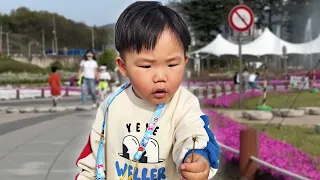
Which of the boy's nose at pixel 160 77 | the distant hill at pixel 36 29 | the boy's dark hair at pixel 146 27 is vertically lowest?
the boy's nose at pixel 160 77

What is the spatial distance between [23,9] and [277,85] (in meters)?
67.1

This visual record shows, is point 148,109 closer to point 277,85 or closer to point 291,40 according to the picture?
point 277,85

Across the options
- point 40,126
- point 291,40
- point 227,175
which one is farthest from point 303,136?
point 291,40

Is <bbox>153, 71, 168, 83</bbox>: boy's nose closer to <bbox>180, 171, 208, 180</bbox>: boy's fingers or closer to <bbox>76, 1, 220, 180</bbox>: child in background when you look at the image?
<bbox>76, 1, 220, 180</bbox>: child in background

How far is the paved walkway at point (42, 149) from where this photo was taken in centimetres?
571

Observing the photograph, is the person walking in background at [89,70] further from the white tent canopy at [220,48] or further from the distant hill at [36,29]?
the distant hill at [36,29]

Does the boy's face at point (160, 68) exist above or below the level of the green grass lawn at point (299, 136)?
above

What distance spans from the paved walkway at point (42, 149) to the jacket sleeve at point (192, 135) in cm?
363

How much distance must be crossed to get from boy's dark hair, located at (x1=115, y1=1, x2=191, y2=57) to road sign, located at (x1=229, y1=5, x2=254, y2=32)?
925cm

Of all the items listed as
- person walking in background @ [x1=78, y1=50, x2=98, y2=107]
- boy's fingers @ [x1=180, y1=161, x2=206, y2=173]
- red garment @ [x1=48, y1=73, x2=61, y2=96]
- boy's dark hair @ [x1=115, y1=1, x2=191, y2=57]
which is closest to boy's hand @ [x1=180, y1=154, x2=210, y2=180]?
boy's fingers @ [x1=180, y1=161, x2=206, y2=173]

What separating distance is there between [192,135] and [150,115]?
22cm

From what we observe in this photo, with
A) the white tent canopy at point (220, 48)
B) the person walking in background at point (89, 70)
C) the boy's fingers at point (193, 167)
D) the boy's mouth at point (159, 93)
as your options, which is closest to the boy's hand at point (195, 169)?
the boy's fingers at point (193, 167)

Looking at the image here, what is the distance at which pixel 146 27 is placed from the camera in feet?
6.11

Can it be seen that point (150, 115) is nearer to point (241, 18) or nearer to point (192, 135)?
point (192, 135)
